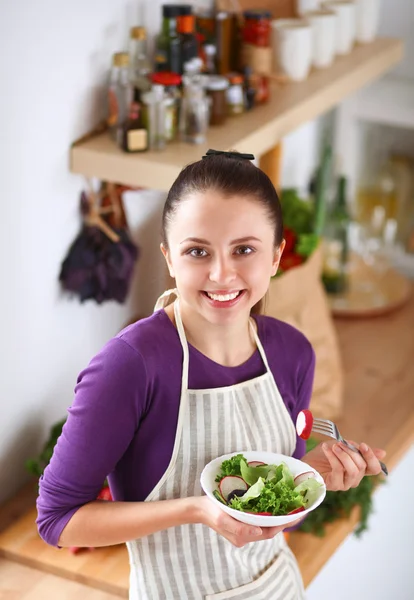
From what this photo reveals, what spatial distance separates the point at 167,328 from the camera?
3.75 ft

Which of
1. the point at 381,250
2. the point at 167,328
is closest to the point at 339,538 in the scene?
the point at 167,328

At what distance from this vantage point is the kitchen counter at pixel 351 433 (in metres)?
1.63

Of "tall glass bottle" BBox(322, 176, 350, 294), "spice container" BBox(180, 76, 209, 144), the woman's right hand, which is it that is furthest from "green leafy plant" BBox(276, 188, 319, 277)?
the woman's right hand

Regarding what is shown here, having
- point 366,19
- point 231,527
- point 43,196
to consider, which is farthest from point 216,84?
point 231,527

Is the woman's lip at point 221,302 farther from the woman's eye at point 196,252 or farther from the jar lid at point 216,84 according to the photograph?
the jar lid at point 216,84

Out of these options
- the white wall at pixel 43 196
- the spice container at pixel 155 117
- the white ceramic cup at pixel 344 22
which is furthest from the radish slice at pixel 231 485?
the white ceramic cup at pixel 344 22

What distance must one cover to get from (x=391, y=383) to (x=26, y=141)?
116cm

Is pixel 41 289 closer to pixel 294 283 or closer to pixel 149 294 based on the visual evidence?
pixel 149 294

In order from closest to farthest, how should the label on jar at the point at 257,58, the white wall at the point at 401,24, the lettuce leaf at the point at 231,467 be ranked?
the lettuce leaf at the point at 231,467 → the label on jar at the point at 257,58 → the white wall at the point at 401,24

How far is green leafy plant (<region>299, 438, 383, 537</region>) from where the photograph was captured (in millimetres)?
1798

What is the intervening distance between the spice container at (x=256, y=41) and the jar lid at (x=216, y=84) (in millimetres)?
181

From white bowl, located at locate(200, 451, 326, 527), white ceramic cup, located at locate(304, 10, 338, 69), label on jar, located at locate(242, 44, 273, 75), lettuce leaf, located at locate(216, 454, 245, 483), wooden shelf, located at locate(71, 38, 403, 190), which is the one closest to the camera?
white bowl, located at locate(200, 451, 326, 527)

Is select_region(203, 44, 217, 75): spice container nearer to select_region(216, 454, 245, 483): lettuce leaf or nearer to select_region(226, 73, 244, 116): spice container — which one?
select_region(226, 73, 244, 116): spice container

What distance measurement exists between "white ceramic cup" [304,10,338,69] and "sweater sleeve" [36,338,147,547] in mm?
1256
